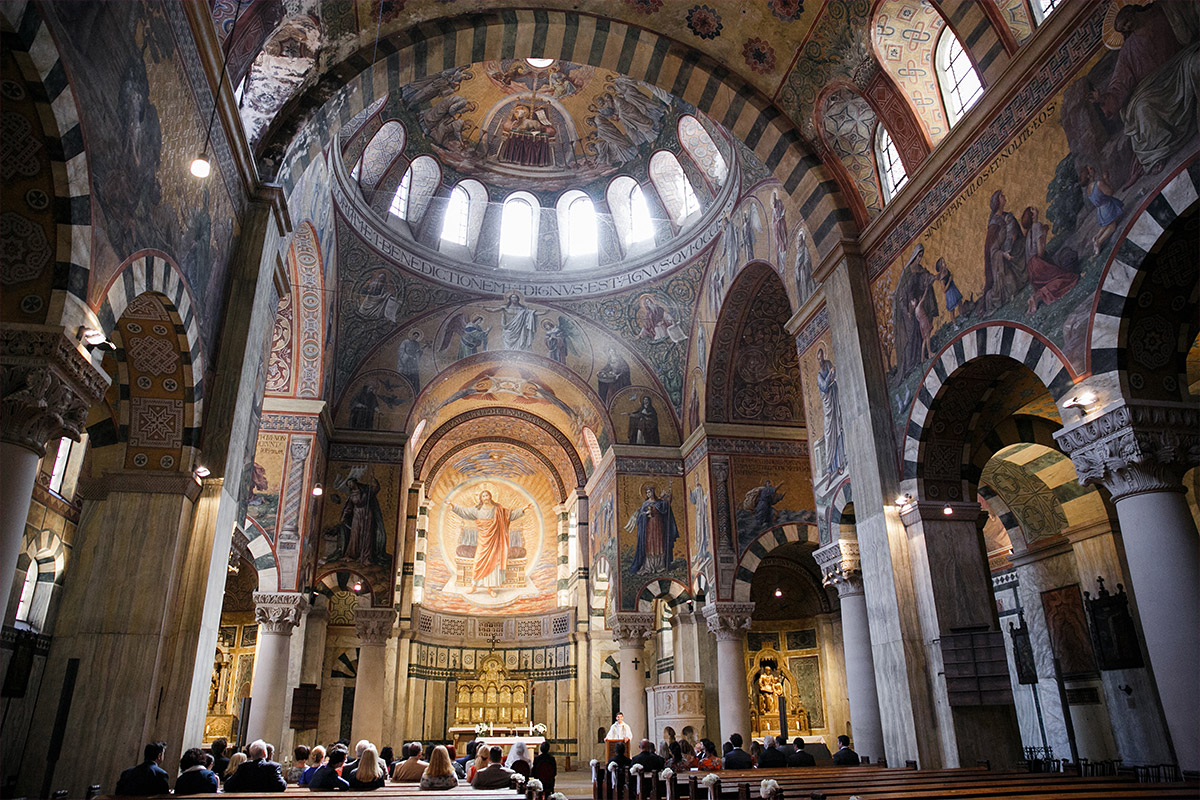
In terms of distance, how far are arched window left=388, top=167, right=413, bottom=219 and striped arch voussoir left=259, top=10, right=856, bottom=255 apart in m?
7.14

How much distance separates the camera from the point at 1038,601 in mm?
13820

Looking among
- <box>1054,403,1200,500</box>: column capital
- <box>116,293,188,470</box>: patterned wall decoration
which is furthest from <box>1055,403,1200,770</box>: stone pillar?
<box>116,293,188,470</box>: patterned wall decoration

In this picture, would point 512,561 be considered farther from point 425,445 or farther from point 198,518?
point 198,518

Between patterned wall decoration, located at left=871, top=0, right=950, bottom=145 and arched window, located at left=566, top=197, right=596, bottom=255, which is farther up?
arched window, located at left=566, top=197, right=596, bottom=255

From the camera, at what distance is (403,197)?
19938 millimetres

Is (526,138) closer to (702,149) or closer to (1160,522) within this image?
(702,149)

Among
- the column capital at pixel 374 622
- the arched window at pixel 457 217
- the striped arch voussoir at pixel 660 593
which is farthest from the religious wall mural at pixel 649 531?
the arched window at pixel 457 217

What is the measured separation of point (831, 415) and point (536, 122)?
40.0 ft

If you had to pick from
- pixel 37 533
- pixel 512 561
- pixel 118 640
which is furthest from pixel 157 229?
pixel 512 561

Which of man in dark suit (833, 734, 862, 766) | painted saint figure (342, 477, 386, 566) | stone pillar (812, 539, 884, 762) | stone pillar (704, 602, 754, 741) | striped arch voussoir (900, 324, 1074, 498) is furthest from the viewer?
painted saint figure (342, 477, 386, 566)

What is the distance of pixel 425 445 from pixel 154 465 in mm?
17179

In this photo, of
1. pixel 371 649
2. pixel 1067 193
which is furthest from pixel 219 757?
pixel 1067 193

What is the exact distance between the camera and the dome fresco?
18.8m

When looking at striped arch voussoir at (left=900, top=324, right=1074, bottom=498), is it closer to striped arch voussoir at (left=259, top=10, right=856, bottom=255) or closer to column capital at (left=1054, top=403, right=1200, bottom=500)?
column capital at (left=1054, top=403, right=1200, bottom=500)
